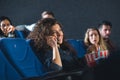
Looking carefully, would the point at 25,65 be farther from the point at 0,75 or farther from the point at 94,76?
the point at 94,76

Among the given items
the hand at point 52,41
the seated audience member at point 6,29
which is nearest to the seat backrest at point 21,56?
the hand at point 52,41

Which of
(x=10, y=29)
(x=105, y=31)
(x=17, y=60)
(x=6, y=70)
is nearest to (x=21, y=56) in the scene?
(x=17, y=60)

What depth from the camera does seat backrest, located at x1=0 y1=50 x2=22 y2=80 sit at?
1602 mm

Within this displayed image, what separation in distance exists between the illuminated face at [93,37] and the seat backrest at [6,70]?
99 cm

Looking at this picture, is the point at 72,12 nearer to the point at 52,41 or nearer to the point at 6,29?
the point at 6,29

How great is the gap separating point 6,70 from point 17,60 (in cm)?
11

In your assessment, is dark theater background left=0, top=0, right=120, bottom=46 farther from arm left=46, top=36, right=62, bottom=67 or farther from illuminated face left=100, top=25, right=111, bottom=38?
arm left=46, top=36, right=62, bottom=67

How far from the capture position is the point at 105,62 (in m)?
0.37

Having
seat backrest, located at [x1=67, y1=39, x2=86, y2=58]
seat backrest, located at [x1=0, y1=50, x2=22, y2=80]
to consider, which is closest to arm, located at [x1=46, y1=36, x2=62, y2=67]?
seat backrest, located at [x1=0, y1=50, x2=22, y2=80]

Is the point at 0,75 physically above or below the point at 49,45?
below

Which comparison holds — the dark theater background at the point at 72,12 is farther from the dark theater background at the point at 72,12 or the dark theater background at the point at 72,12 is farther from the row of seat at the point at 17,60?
the row of seat at the point at 17,60

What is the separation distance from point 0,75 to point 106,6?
2.51 m

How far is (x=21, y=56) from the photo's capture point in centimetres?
172

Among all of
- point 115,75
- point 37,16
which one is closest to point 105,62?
point 115,75
